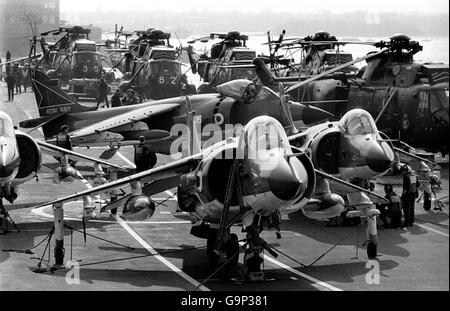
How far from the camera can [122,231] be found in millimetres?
21141

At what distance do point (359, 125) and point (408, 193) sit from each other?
2.51m

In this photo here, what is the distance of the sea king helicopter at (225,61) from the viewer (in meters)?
47.2

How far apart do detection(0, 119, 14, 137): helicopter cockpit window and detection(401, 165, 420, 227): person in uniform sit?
381 inches

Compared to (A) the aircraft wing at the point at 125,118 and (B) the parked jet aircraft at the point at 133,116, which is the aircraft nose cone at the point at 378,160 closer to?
(B) the parked jet aircraft at the point at 133,116

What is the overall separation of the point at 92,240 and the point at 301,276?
5.62 meters

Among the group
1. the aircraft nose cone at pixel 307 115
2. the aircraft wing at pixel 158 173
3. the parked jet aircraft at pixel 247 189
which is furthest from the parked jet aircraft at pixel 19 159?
the aircraft nose cone at pixel 307 115

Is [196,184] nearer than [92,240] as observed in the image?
Yes

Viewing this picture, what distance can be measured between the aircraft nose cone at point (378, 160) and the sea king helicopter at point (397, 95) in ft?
22.2

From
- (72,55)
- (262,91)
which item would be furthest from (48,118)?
(72,55)

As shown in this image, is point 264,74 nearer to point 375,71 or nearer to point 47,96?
point 375,71

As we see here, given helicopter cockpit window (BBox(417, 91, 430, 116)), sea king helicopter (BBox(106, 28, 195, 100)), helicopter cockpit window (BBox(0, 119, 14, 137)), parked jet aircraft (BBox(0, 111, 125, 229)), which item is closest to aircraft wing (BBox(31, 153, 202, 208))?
parked jet aircraft (BBox(0, 111, 125, 229))

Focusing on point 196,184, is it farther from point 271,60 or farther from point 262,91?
point 271,60

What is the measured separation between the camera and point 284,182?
14.5m

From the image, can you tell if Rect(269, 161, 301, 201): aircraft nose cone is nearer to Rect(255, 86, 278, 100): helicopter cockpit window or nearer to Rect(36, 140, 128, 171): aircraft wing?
Rect(36, 140, 128, 171): aircraft wing
